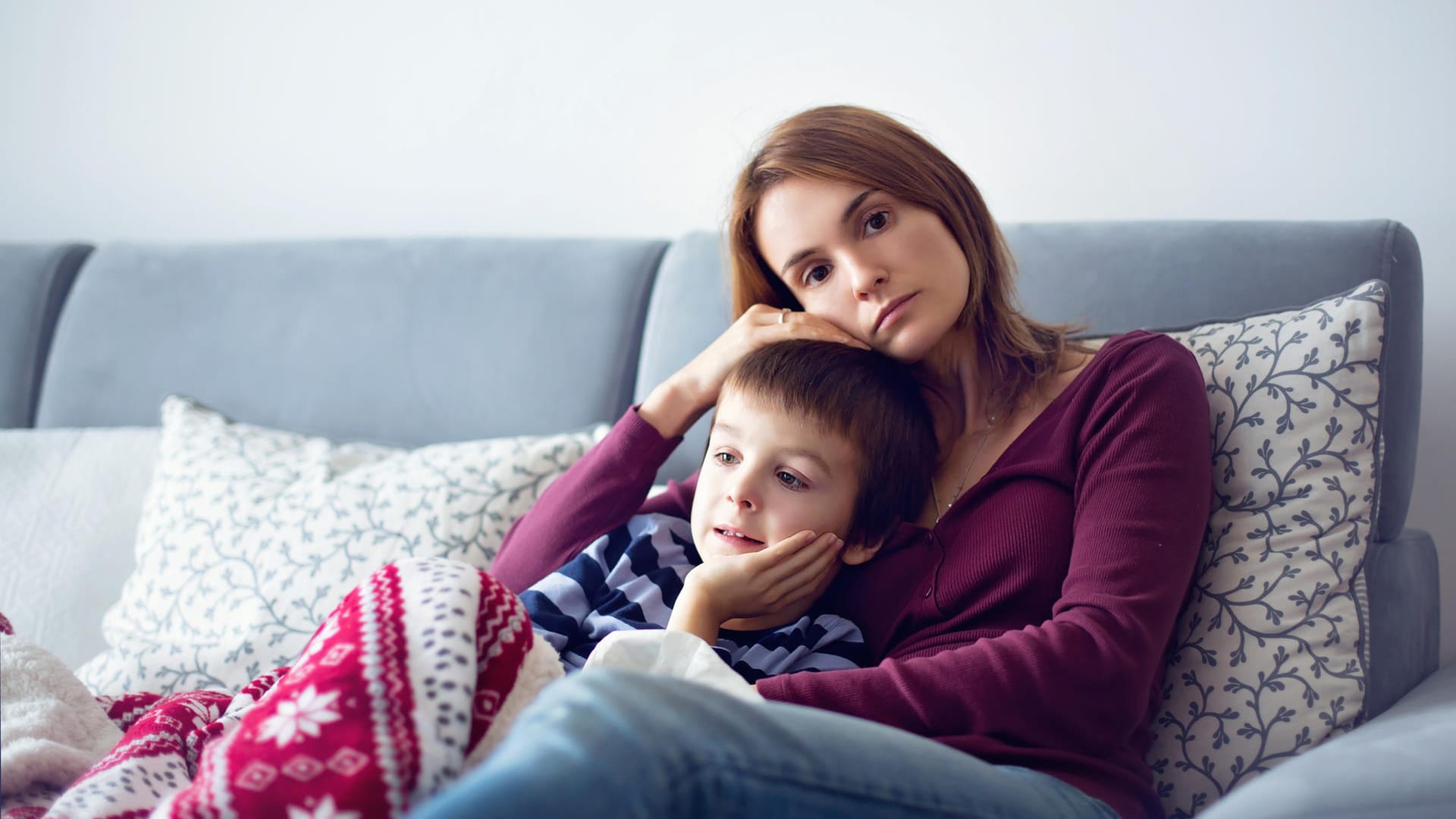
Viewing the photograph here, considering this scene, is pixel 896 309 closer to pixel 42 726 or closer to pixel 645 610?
pixel 645 610

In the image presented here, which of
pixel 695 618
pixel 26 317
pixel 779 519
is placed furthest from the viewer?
pixel 26 317

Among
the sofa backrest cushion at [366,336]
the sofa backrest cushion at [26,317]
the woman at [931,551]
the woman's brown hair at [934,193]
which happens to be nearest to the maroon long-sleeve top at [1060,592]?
the woman at [931,551]

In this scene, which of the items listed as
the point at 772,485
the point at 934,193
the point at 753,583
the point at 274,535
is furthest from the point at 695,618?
the point at 274,535

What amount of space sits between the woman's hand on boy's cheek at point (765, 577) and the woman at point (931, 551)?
81mm

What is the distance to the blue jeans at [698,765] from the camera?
1.82ft

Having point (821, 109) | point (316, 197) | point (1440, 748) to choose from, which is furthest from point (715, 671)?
point (316, 197)

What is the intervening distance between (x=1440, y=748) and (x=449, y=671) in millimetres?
706

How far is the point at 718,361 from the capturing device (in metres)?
1.35

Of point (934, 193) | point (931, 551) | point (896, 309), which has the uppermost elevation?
point (934, 193)

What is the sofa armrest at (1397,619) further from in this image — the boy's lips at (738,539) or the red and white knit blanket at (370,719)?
the red and white knit blanket at (370,719)

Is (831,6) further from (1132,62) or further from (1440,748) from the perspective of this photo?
(1440,748)

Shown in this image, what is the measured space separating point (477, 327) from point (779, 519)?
747mm

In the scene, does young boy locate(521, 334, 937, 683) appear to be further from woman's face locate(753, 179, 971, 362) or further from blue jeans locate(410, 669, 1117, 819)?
blue jeans locate(410, 669, 1117, 819)

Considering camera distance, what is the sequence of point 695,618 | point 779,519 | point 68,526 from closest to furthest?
point 695,618 → point 779,519 → point 68,526
